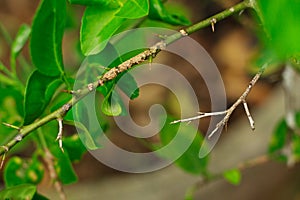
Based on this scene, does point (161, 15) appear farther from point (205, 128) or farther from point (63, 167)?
point (205, 128)

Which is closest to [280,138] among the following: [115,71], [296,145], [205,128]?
[296,145]

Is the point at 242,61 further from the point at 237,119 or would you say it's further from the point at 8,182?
the point at 8,182

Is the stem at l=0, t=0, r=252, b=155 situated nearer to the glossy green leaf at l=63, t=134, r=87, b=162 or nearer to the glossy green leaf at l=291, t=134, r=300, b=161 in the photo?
the glossy green leaf at l=63, t=134, r=87, b=162

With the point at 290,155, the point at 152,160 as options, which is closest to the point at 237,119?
the point at 152,160

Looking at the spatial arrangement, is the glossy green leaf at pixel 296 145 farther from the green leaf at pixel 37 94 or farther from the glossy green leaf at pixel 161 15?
the green leaf at pixel 37 94

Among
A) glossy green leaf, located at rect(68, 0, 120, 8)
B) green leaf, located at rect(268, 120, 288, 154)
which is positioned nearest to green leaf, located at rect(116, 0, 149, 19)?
glossy green leaf, located at rect(68, 0, 120, 8)

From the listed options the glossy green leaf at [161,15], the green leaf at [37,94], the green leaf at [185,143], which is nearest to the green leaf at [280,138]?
the green leaf at [185,143]

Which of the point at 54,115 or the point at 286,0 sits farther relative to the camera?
the point at 54,115
